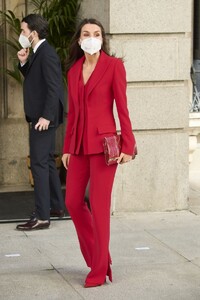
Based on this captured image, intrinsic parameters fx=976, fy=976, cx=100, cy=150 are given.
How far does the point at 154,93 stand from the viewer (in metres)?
9.45

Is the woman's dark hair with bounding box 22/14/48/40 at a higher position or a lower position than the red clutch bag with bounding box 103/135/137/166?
higher

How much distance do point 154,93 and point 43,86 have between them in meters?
1.24

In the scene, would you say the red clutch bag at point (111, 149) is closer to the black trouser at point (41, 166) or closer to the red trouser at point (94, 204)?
the red trouser at point (94, 204)

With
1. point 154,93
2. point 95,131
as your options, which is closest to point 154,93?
point 154,93

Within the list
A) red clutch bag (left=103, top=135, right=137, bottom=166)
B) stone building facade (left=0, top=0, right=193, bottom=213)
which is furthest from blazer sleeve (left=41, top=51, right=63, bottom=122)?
red clutch bag (left=103, top=135, right=137, bottom=166)

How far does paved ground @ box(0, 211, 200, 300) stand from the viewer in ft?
22.4

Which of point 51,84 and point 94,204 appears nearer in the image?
point 94,204

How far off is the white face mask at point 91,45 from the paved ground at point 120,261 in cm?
167

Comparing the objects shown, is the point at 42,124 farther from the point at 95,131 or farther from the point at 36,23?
the point at 95,131

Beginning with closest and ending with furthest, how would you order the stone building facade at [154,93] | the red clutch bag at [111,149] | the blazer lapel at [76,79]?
the red clutch bag at [111,149] < the blazer lapel at [76,79] < the stone building facade at [154,93]

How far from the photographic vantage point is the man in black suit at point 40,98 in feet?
28.5

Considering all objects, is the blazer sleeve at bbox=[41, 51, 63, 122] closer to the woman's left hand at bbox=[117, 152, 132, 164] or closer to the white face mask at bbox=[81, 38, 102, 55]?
the white face mask at bbox=[81, 38, 102, 55]

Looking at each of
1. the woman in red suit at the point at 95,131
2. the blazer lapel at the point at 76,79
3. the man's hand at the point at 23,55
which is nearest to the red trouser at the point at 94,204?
the woman in red suit at the point at 95,131

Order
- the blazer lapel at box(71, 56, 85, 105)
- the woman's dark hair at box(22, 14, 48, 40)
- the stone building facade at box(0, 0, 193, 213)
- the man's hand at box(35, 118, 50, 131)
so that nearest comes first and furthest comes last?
the blazer lapel at box(71, 56, 85, 105), the man's hand at box(35, 118, 50, 131), the woman's dark hair at box(22, 14, 48, 40), the stone building facade at box(0, 0, 193, 213)
